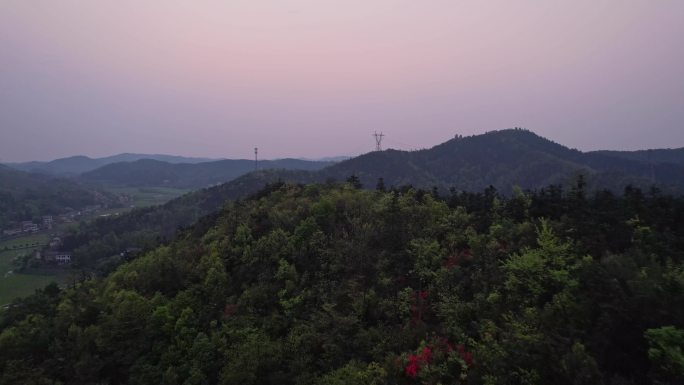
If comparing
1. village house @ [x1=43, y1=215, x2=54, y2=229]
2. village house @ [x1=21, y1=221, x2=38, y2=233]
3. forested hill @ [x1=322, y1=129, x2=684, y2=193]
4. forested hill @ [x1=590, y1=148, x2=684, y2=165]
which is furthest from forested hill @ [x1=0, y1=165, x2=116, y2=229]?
forested hill @ [x1=590, y1=148, x2=684, y2=165]

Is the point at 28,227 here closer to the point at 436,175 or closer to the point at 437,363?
the point at 436,175

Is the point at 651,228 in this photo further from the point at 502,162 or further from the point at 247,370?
the point at 502,162

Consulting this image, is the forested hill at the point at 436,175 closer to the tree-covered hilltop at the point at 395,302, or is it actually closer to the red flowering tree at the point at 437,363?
the tree-covered hilltop at the point at 395,302

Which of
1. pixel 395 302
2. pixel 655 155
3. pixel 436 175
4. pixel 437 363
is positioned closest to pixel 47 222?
pixel 436 175

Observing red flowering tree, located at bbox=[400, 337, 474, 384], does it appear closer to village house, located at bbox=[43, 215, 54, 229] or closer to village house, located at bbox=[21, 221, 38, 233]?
village house, located at bbox=[21, 221, 38, 233]

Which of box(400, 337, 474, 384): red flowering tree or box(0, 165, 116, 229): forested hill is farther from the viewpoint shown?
box(0, 165, 116, 229): forested hill

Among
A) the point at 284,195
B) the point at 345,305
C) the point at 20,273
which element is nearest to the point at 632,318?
the point at 345,305
